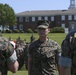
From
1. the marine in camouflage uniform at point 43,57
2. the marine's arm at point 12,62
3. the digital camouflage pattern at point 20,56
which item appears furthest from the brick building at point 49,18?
the marine's arm at point 12,62

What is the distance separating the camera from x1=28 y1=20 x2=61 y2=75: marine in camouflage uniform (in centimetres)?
664

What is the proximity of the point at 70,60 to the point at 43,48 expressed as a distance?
9.14ft

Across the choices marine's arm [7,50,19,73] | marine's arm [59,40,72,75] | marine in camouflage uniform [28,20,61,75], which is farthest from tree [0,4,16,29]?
marine's arm [59,40,72,75]

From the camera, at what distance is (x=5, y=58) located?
411 cm

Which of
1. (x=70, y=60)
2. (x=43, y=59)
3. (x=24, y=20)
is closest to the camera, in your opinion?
(x=70, y=60)

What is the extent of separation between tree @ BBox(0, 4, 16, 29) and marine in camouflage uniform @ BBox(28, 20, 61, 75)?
3802 inches

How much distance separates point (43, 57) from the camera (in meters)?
6.68

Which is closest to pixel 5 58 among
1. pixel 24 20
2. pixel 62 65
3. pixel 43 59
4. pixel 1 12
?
pixel 62 65

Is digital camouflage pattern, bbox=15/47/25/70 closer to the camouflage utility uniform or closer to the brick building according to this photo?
the camouflage utility uniform

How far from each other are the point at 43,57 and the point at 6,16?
9925cm

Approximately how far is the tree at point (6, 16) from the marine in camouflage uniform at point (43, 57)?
96565 mm

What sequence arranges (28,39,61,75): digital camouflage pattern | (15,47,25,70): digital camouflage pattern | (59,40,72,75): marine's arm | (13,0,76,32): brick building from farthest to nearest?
(13,0,76,32): brick building, (15,47,25,70): digital camouflage pattern, (28,39,61,75): digital camouflage pattern, (59,40,72,75): marine's arm

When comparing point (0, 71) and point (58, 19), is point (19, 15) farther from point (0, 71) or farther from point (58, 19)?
point (0, 71)

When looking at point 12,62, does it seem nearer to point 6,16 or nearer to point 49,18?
point 6,16
